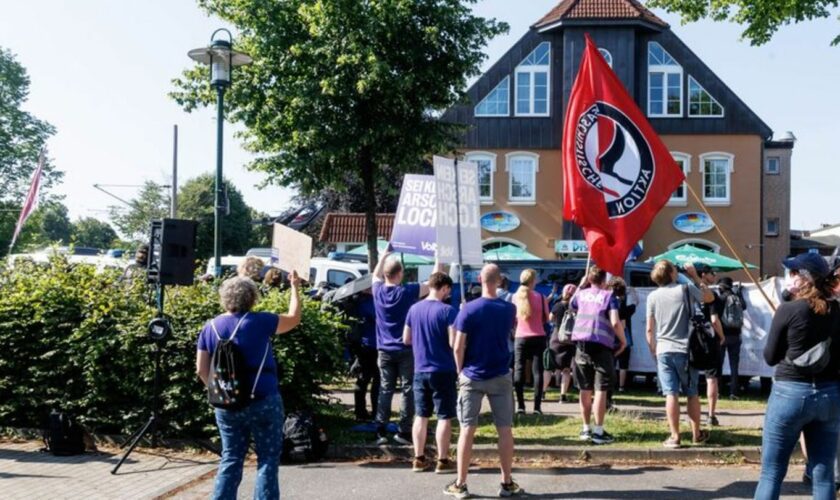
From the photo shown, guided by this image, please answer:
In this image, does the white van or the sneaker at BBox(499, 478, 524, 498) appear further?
the white van

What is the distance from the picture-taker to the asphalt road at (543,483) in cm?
747

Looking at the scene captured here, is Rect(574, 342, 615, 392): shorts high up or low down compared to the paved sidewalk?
up

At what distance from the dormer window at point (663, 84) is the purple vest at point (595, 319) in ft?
85.9

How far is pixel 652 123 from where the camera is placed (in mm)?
33812

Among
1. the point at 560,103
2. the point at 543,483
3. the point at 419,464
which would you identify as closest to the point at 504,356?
the point at 543,483

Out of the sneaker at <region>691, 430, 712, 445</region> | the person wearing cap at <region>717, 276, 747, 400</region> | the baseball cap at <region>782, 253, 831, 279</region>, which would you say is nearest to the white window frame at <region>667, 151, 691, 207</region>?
the person wearing cap at <region>717, 276, 747, 400</region>

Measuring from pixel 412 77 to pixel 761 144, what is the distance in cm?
1894

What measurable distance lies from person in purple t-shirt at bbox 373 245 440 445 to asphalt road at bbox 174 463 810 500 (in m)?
0.68


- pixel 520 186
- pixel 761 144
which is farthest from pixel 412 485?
pixel 761 144

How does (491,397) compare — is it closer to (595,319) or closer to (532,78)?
(595,319)

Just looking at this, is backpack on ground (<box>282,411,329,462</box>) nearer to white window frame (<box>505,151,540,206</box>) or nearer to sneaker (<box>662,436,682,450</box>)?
sneaker (<box>662,436,682,450</box>)

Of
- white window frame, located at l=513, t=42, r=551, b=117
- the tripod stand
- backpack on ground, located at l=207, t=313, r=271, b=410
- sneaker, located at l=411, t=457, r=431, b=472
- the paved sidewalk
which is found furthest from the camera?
white window frame, located at l=513, t=42, r=551, b=117

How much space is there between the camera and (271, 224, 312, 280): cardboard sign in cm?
837

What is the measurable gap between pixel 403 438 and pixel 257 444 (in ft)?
10.5
